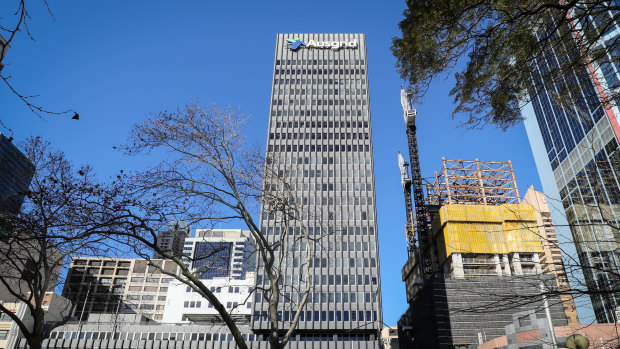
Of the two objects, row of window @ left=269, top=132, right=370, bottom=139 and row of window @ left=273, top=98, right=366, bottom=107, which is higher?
row of window @ left=273, top=98, right=366, bottom=107

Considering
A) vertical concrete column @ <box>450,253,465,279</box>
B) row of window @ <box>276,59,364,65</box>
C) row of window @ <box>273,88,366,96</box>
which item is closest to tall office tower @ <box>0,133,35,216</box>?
vertical concrete column @ <box>450,253,465,279</box>

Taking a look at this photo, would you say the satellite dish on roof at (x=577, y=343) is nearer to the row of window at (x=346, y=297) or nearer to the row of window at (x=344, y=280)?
the row of window at (x=346, y=297)

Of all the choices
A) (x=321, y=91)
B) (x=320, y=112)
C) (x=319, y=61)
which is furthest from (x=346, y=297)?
(x=319, y=61)

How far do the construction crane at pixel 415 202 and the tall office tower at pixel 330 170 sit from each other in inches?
562

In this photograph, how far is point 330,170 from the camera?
82875 millimetres

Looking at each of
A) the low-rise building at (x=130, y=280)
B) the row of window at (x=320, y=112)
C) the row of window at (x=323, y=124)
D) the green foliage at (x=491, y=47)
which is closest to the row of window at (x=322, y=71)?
the row of window at (x=320, y=112)

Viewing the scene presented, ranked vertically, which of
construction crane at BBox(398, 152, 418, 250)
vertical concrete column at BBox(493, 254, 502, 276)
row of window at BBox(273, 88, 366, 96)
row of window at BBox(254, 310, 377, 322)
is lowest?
row of window at BBox(254, 310, 377, 322)

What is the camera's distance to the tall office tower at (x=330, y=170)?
69.2m

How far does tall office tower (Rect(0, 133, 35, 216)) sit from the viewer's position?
12156 millimetres

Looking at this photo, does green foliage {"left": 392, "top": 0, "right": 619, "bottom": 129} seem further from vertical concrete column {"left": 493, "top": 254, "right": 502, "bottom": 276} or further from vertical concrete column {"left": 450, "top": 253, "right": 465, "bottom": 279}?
vertical concrete column {"left": 493, "top": 254, "right": 502, "bottom": 276}

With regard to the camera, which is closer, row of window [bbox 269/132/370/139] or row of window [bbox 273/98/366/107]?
row of window [bbox 269/132/370/139]

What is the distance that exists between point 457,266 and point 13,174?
211ft

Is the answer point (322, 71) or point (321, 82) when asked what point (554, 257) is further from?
point (322, 71)

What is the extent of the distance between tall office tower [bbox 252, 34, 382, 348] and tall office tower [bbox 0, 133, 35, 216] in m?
48.4
